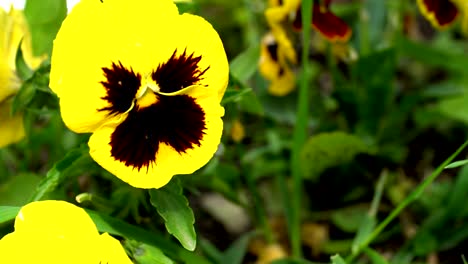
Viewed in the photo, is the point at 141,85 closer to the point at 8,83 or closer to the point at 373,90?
the point at 8,83

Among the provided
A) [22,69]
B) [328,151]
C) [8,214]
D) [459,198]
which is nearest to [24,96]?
[22,69]

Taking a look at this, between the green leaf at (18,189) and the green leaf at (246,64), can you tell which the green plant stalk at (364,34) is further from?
the green leaf at (18,189)

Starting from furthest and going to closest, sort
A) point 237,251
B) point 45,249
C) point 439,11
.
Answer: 1. point 237,251
2. point 439,11
3. point 45,249

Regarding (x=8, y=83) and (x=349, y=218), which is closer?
(x=8, y=83)

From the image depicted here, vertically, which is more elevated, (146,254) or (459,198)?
(146,254)

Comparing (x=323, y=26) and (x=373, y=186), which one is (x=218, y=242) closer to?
(x=373, y=186)

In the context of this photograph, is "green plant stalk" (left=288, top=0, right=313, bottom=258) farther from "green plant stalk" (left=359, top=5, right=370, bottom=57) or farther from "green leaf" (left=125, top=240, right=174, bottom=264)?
"green leaf" (left=125, top=240, right=174, bottom=264)
